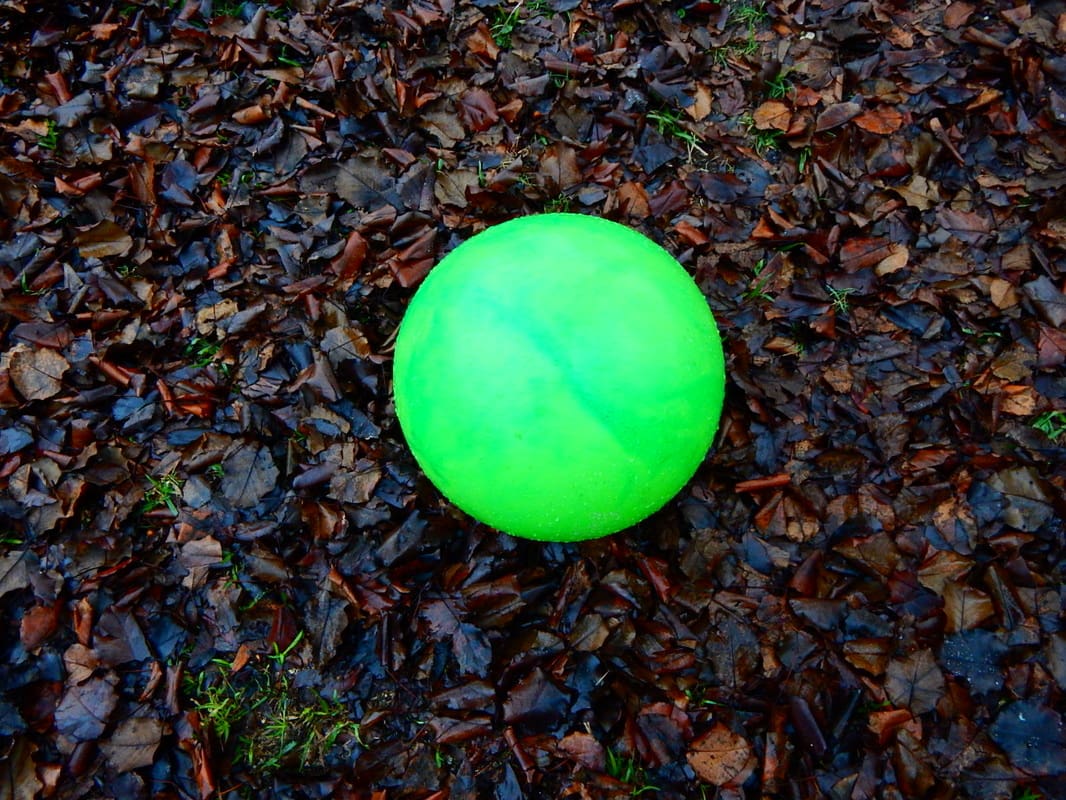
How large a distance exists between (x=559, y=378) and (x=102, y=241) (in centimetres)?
228

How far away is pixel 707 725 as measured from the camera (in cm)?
250

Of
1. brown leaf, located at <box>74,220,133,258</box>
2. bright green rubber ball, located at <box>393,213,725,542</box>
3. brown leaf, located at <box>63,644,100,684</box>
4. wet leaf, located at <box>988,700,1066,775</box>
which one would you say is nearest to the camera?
bright green rubber ball, located at <box>393,213,725,542</box>

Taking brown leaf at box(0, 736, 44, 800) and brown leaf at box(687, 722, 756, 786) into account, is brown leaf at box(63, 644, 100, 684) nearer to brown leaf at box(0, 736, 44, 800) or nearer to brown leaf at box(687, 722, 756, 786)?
brown leaf at box(0, 736, 44, 800)

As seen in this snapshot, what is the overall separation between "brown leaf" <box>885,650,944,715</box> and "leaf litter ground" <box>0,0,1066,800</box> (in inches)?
0.5

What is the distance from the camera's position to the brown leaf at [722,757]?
95.7 inches

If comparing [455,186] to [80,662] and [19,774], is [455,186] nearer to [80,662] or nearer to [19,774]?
[80,662]

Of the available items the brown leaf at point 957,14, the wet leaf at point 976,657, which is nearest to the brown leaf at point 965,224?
the brown leaf at point 957,14

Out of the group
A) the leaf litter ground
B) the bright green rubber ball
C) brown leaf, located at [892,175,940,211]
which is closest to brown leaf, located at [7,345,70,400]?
the leaf litter ground

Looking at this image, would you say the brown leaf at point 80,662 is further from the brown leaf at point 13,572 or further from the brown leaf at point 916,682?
the brown leaf at point 916,682

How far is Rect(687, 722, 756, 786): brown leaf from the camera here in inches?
95.7

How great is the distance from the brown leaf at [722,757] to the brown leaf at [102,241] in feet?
9.58

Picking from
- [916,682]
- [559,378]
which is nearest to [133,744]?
[559,378]

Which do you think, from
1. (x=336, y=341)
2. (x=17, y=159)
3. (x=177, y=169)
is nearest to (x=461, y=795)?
(x=336, y=341)

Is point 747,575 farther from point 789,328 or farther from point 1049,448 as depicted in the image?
point 1049,448
